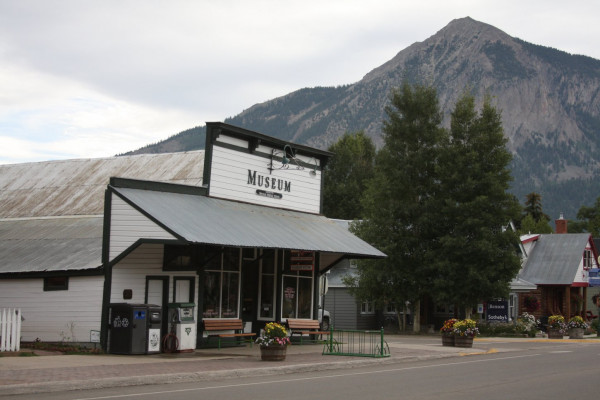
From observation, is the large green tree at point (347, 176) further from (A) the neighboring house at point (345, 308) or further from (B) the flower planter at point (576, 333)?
(B) the flower planter at point (576, 333)

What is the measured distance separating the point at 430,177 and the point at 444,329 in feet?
54.9

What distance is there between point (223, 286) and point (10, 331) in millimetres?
6911

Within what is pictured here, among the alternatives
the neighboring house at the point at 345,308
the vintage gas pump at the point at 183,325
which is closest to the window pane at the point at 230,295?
the vintage gas pump at the point at 183,325

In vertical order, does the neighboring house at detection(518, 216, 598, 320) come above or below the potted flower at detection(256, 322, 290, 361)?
above

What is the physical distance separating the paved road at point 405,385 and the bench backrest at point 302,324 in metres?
6.14

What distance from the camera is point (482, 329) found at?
43188 millimetres

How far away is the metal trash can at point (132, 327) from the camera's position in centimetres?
2133


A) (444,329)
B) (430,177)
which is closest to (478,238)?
(430,177)

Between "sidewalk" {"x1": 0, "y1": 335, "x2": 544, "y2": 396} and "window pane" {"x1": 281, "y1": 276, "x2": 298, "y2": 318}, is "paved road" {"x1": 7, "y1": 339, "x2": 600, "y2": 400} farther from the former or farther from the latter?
"window pane" {"x1": 281, "y1": 276, "x2": 298, "y2": 318}

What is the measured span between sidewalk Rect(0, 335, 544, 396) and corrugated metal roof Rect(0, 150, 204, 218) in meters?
7.08

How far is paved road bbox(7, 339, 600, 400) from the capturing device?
13703 mm

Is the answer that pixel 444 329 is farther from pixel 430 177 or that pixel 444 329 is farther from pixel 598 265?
pixel 598 265

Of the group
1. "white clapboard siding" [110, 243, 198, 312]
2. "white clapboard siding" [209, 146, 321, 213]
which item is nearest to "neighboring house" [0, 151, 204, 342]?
"white clapboard siding" [110, 243, 198, 312]

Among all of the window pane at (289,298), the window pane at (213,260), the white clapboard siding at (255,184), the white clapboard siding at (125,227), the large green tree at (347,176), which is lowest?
the window pane at (289,298)
